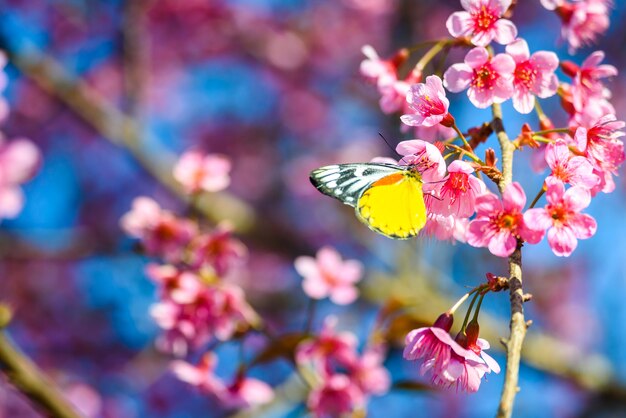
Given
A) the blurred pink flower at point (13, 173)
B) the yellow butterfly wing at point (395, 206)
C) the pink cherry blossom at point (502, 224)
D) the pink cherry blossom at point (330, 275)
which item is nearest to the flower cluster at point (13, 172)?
the blurred pink flower at point (13, 173)

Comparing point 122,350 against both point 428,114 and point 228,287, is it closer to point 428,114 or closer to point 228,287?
point 228,287

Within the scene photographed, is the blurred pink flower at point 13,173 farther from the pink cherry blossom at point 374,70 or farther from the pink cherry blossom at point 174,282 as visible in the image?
the pink cherry blossom at point 374,70

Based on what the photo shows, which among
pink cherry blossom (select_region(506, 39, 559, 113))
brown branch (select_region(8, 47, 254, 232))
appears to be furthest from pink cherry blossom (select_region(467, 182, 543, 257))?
brown branch (select_region(8, 47, 254, 232))

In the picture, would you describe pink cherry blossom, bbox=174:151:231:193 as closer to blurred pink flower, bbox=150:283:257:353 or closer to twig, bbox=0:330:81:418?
blurred pink flower, bbox=150:283:257:353

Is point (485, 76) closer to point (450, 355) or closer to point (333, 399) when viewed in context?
point (450, 355)

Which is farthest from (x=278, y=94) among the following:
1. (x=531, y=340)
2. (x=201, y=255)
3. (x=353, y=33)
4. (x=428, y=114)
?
(x=428, y=114)
